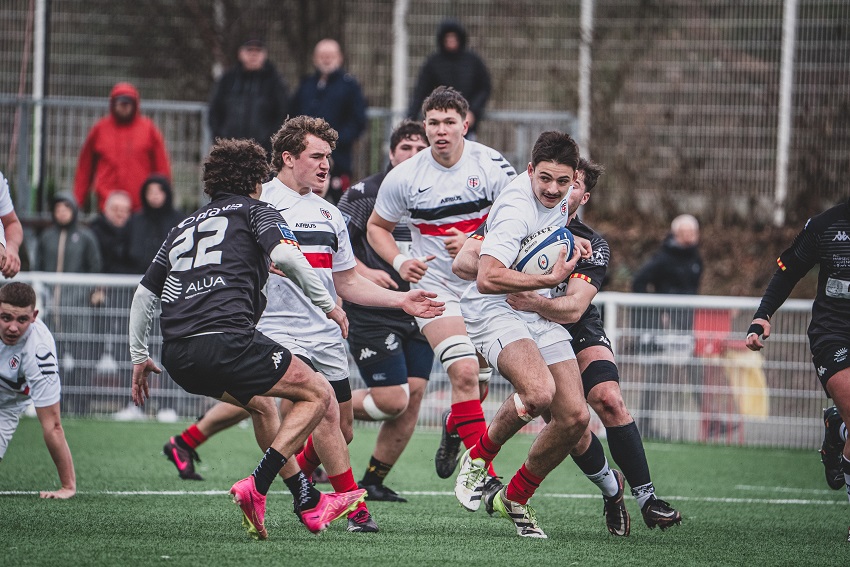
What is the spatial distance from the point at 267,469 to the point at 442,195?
2673 millimetres

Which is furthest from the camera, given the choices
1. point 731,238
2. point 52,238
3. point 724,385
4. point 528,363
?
point 731,238

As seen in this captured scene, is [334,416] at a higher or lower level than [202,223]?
lower

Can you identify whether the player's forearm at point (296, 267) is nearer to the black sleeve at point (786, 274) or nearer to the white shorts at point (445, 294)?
the white shorts at point (445, 294)

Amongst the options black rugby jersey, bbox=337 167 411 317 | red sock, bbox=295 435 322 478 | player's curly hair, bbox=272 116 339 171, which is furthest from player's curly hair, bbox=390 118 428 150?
red sock, bbox=295 435 322 478

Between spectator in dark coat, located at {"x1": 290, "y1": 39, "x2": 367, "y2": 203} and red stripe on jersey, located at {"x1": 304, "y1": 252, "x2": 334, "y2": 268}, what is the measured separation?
561cm

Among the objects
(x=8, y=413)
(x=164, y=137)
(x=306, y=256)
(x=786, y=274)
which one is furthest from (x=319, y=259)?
(x=164, y=137)

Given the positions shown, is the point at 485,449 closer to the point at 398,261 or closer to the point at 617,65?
the point at 398,261

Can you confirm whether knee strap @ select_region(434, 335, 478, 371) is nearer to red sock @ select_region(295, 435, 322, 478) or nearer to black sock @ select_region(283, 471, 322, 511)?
red sock @ select_region(295, 435, 322, 478)

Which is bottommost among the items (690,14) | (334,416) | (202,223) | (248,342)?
(334,416)

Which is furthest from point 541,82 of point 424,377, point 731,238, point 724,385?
point 424,377

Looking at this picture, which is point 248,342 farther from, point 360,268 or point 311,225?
point 360,268

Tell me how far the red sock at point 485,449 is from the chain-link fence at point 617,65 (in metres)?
11.5

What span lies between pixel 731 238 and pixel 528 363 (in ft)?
38.4

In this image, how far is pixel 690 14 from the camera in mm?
18266
